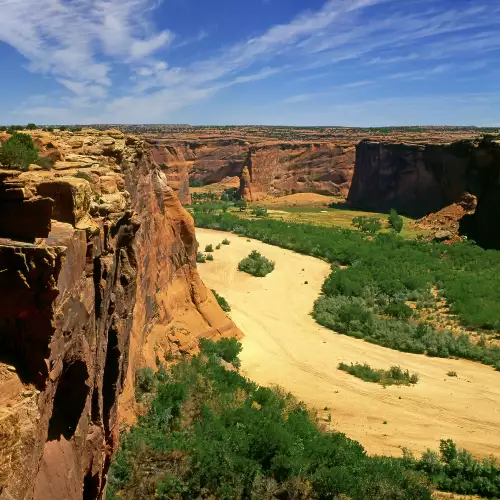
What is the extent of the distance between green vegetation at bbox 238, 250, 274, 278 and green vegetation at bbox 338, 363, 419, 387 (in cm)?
1627

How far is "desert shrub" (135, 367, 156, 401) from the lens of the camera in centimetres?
1609

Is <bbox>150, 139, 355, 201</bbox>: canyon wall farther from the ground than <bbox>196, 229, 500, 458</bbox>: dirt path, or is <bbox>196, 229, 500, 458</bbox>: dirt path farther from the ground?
<bbox>150, 139, 355, 201</bbox>: canyon wall

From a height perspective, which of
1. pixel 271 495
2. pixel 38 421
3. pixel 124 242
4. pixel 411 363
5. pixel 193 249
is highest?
pixel 124 242

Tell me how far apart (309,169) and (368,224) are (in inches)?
1093

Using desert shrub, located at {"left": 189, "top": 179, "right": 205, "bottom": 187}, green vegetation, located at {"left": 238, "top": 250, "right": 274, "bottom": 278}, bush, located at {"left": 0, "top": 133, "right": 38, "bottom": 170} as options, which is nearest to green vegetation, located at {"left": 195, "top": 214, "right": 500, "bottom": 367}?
green vegetation, located at {"left": 238, "top": 250, "right": 274, "bottom": 278}

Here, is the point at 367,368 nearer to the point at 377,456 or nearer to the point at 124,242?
the point at 377,456

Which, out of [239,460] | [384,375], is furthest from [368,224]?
[239,460]

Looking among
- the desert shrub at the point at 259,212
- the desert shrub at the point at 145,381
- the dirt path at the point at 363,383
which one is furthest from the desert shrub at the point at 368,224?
the desert shrub at the point at 145,381

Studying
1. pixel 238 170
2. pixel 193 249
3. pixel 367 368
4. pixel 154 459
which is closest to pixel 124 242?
pixel 154 459

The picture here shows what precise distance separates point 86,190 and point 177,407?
8.88 metres

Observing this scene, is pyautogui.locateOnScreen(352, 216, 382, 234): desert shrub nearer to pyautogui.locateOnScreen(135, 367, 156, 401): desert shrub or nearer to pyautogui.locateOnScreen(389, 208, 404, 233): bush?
pyautogui.locateOnScreen(389, 208, 404, 233): bush

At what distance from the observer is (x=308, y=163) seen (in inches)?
3322

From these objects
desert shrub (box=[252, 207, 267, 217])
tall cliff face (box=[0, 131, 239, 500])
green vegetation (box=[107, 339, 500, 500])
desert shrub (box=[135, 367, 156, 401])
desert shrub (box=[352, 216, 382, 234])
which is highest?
tall cliff face (box=[0, 131, 239, 500])

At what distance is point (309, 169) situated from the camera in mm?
84312
